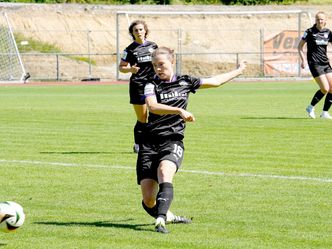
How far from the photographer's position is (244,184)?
1225 cm

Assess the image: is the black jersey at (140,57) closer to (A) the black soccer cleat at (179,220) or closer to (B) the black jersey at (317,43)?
(A) the black soccer cleat at (179,220)

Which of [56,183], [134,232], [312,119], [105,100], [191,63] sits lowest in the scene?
[191,63]

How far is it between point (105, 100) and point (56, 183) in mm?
20411

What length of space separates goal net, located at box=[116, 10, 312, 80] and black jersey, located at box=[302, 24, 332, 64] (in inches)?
1152

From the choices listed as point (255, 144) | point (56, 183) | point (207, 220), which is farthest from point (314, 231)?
point (255, 144)

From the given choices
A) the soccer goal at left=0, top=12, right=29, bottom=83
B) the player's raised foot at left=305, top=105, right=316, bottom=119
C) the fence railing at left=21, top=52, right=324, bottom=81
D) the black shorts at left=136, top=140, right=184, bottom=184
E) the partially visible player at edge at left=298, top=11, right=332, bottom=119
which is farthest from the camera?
the fence railing at left=21, top=52, right=324, bottom=81

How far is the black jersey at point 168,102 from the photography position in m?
9.57

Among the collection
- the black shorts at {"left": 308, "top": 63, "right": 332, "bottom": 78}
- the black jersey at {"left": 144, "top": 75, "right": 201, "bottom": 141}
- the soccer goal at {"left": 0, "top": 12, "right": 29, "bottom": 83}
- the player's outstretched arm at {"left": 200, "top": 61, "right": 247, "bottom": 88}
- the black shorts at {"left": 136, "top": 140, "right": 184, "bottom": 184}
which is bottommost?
the soccer goal at {"left": 0, "top": 12, "right": 29, "bottom": 83}

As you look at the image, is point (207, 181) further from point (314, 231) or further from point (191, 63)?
point (191, 63)

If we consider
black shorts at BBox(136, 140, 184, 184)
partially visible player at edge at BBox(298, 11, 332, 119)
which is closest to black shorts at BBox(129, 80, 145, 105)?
black shorts at BBox(136, 140, 184, 184)

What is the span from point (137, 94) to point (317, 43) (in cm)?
887

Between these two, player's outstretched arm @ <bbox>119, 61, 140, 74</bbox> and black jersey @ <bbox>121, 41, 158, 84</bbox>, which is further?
black jersey @ <bbox>121, 41, 158, 84</bbox>

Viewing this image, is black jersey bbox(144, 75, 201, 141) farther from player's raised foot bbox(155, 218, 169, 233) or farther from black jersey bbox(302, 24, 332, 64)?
black jersey bbox(302, 24, 332, 64)

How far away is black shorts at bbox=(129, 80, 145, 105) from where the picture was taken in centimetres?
1510
